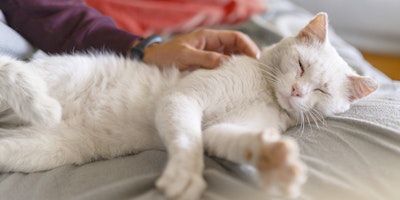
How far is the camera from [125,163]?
0.91 metres

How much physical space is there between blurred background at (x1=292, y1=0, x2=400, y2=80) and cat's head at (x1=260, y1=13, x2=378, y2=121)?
1.47 metres

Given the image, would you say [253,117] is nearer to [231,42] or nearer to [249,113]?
[249,113]

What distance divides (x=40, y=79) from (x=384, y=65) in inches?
86.8

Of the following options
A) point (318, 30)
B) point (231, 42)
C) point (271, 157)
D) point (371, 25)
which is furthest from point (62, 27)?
point (371, 25)

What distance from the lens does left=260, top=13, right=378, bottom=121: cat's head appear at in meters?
1.08

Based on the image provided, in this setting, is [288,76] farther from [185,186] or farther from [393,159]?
[185,186]

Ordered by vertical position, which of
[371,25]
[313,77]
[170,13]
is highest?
[313,77]

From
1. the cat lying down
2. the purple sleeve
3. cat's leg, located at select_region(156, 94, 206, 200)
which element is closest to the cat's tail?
the cat lying down

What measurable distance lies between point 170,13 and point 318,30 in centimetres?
94

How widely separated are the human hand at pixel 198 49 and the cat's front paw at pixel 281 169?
1.69 ft

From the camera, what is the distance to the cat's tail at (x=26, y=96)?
0.92 meters

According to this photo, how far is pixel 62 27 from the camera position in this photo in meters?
1.34

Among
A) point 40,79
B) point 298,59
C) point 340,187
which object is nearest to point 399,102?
point 298,59

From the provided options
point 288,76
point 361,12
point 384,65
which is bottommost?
point 384,65
